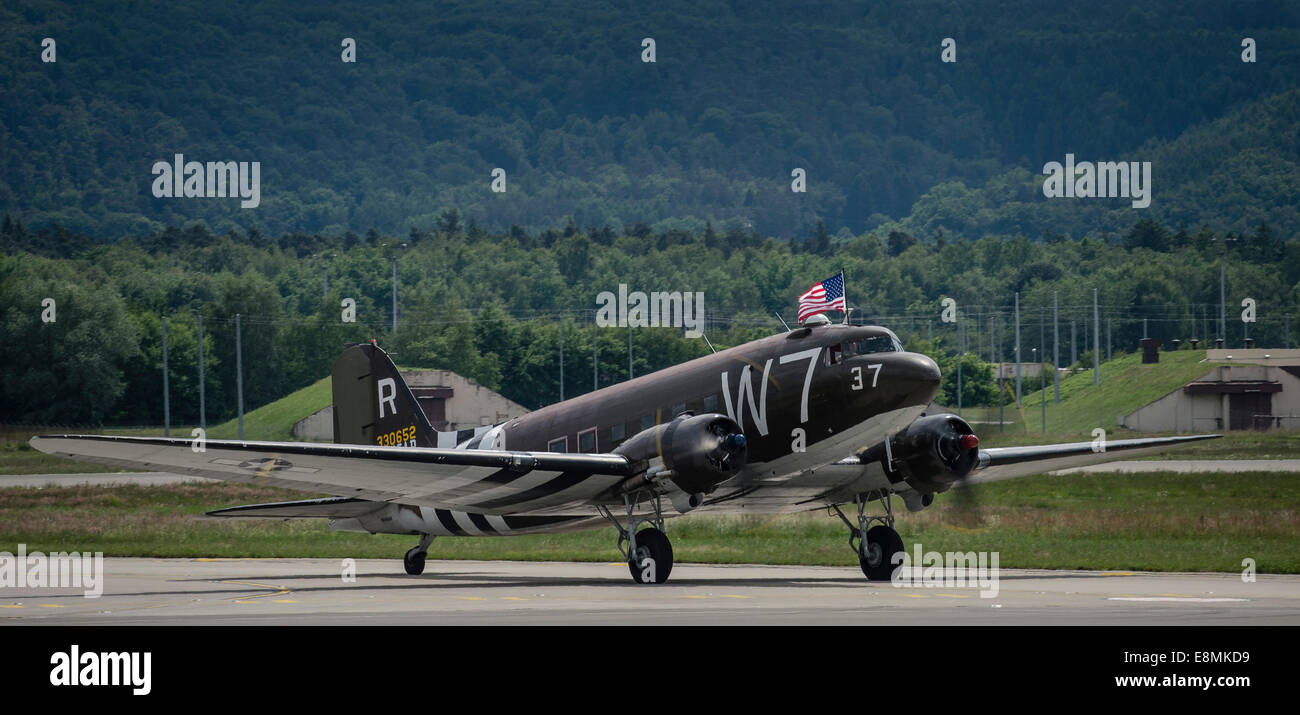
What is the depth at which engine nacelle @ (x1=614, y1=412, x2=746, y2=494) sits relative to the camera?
28328 mm

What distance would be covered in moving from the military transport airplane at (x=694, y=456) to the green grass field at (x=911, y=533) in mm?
2539

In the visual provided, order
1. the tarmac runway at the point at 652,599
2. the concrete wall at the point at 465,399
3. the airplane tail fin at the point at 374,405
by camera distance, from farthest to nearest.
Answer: the concrete wall at the point at 465,399 < the airplane tail fin at the point at 374,405 < the tarmac runway at the point at 652,599

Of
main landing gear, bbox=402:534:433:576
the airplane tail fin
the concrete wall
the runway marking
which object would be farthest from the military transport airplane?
the concrete wall

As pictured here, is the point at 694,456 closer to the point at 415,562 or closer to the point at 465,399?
the point at 415,562

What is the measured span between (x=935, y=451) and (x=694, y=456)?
549cm

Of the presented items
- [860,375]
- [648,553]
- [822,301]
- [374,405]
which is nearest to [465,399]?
[374,405]

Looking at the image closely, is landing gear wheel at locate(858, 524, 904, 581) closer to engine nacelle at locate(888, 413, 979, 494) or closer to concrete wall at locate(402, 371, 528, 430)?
engine nacelle at locate(888, 413, 979, 494)

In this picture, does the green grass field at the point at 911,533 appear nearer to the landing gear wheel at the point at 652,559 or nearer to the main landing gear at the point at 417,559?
the main landing gear at the point at 417,559

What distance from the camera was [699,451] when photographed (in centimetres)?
2833

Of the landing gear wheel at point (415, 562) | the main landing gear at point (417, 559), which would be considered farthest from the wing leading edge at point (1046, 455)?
the landing gear wheel at point (415, 562)

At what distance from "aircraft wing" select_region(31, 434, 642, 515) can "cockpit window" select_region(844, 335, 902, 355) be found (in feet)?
15.3

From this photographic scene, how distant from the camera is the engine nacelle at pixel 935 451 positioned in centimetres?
3086
